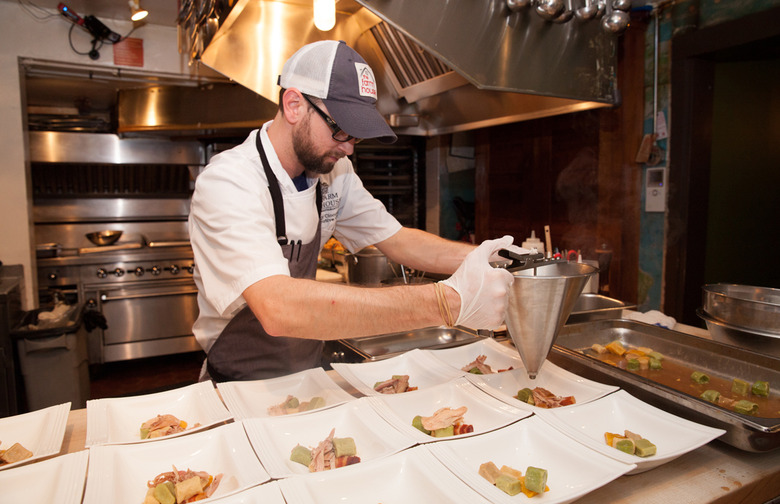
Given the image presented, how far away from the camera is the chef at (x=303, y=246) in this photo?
142 centimetres

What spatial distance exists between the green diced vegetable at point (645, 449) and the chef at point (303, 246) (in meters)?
0.46

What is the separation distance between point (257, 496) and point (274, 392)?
58 cm

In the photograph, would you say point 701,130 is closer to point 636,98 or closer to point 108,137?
point 636,98

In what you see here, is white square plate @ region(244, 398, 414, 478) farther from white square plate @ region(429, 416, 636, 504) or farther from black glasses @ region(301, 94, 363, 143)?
black glasses @ region(301, 94, 363, 143)

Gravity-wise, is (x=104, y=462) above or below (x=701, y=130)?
below

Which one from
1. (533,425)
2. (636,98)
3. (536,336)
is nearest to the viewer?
(533,425)

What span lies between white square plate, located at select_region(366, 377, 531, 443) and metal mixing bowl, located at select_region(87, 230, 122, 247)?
505 cm

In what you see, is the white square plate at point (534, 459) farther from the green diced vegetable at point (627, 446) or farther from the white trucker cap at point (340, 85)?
the white trucker cap at point (340, 85)

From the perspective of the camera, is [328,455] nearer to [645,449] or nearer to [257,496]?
[257,496]

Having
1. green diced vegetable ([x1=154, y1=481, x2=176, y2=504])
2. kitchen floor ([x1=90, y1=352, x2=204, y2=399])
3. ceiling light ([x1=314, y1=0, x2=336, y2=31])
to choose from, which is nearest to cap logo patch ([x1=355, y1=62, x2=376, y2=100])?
ceiling light ([x1=314, y1=0, x2=336, y2=31])

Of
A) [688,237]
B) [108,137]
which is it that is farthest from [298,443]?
[108,137]

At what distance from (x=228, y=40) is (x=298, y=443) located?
254 centimetres

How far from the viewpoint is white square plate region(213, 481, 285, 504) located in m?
0.98

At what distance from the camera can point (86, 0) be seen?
4.00m
